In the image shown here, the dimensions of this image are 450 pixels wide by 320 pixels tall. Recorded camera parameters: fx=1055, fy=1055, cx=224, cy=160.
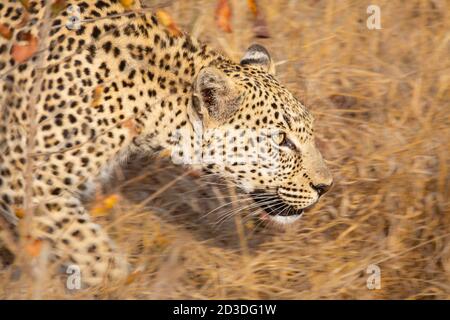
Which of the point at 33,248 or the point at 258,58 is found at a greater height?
the point at 258,58

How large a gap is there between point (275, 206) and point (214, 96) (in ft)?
3.02

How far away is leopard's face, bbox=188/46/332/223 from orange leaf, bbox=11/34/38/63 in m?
1.09

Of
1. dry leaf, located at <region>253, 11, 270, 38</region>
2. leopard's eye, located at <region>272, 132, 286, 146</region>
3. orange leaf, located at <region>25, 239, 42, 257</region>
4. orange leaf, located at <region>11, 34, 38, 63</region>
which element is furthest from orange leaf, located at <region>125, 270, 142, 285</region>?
dry leaf, located at <region>253, 11, 270, 38</region>

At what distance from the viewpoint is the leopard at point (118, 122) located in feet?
22.5

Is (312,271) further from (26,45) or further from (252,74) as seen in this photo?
(26,45)

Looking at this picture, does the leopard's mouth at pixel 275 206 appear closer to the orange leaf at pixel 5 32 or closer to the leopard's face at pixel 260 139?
the leopard's face at pixel 260 139

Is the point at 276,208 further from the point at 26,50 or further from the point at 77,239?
the point at 26,50

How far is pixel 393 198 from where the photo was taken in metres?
7.87

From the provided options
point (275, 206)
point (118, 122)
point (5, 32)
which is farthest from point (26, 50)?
point (275, 206)

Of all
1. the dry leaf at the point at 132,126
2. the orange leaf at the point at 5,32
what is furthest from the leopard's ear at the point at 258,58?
the orange leaf at the point at 5,32

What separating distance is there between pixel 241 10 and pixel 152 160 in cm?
212

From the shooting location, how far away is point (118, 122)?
272 inches

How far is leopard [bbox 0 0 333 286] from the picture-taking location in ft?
22.5
